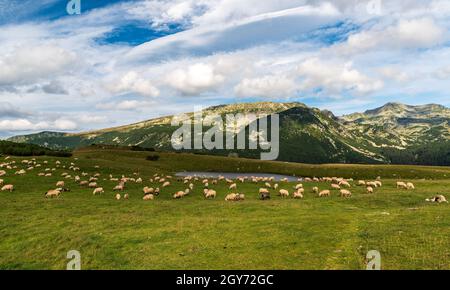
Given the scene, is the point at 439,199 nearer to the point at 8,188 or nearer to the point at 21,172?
the point at 8,188

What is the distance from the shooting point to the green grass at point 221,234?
1917 centimetres

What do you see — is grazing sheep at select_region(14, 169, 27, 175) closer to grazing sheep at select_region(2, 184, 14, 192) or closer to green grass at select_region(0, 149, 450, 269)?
grazing sheep at select_region(2, 184, 14, 192)

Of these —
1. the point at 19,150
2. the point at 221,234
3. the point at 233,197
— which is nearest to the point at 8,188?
the point at 233,197

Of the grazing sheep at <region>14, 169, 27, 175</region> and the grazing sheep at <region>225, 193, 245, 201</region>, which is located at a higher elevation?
the grazing sheep at <region>14, 169, 27, 175</region>

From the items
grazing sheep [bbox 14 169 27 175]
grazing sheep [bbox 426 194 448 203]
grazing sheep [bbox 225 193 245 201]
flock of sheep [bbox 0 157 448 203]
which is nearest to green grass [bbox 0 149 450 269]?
grazing sheep [bbox 426 194 448 203]

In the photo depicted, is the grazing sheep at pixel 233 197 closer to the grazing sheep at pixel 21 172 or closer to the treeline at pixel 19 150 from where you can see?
the grazing sheep at pixel 21 172

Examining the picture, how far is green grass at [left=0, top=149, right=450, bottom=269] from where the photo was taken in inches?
755

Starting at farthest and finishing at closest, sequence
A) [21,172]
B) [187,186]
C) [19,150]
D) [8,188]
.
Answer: [19,150]
[21,172]
[187,186]
[8,188]

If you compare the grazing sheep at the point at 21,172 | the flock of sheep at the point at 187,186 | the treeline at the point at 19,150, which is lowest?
the flock of sheep at the point at 187,186

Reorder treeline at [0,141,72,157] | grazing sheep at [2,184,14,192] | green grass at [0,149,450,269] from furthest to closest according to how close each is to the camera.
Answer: treeline at [0,141,72,157] < grazing sheep at [2,184,14,192] < green grass at [0,149,450,269]

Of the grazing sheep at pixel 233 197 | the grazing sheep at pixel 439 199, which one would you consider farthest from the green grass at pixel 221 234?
the grazing sheep at pixel 233 197

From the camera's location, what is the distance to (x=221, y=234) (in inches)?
977
